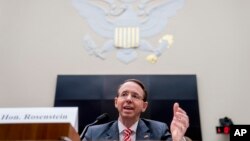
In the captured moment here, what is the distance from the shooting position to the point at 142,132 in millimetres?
3242

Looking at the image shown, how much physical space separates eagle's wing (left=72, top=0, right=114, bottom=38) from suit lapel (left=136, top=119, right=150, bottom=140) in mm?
1607

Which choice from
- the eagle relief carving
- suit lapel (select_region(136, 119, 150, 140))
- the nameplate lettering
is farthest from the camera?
the eagle relief carving

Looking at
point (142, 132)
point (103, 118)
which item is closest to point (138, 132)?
point (142, 132)

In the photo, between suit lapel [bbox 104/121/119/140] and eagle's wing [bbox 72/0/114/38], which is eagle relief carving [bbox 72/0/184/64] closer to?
eagle's wing [bbox 72/0/114/38]

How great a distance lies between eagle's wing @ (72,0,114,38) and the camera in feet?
15.0

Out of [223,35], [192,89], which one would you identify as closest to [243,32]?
[223,35]

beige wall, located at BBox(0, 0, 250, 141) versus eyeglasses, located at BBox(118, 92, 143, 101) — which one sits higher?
beige wall, located at BBox(0, 0, 250, 141)

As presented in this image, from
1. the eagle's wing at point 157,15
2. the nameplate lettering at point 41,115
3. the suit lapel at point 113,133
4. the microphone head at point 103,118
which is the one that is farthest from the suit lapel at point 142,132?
the eagle's wing at point 157,15

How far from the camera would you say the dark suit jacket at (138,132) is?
10.2 ft

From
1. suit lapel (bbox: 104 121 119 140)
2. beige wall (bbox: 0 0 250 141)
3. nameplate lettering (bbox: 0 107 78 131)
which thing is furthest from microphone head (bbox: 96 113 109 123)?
nameplate lettering (bbox: 0 107 78 131)

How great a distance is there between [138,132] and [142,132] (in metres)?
0.06

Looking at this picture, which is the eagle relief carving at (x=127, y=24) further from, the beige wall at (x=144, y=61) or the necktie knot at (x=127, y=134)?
the necktie knot at (x=127, y=134)

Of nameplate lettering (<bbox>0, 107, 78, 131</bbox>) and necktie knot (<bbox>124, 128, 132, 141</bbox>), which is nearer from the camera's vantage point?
nameplate lettering (<bbox>0, 107, 78, 131</bbox>)

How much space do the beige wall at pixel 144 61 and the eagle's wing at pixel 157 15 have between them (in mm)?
96
